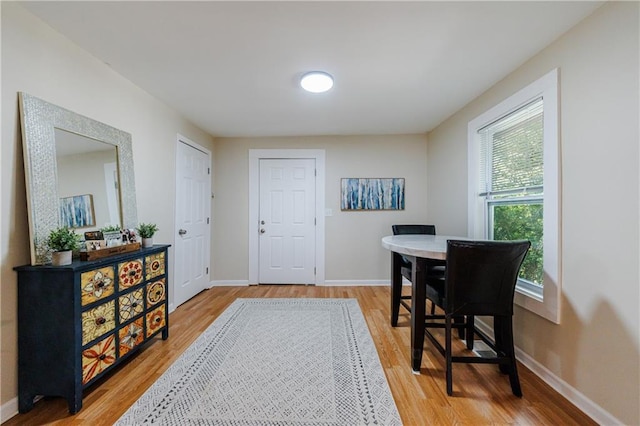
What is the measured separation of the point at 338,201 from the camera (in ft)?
12.5

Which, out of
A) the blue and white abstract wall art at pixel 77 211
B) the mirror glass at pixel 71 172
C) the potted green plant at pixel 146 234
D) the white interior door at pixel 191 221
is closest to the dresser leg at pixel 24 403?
the mirror glass at pixel 71 172

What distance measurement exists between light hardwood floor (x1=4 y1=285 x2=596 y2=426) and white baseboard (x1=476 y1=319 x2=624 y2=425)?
3 centimetres

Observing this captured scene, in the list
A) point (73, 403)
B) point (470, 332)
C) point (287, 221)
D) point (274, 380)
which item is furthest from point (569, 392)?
point (287, 221)

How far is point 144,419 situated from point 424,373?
66.1 inches

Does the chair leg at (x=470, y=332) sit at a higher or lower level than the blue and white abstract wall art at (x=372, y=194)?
lower

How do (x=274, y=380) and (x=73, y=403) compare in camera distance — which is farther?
(x=274, y=380)

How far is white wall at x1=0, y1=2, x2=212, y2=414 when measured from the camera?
137 centimetres

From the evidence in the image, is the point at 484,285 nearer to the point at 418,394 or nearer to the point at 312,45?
the point at 418,394

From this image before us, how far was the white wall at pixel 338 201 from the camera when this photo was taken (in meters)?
3.79

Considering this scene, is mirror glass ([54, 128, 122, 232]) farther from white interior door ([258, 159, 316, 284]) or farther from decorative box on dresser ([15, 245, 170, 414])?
white interior door ([258, 159, 316, 284])

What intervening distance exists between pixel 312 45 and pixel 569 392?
2641 millimetres

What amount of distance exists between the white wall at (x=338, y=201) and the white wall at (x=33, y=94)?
147cm

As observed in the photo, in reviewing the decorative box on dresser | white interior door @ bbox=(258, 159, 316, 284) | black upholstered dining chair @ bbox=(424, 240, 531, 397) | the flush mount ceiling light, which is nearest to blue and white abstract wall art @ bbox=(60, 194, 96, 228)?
the decorative box on dresser

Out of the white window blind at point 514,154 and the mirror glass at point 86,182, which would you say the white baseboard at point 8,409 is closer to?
the mirror glass at point 86,182
